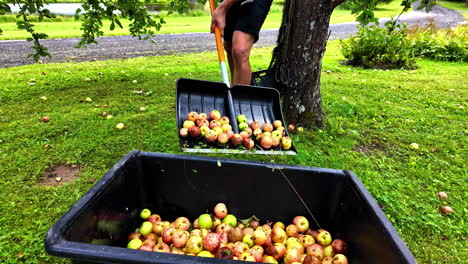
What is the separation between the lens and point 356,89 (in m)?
5.65

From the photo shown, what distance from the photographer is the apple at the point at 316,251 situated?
1.87m

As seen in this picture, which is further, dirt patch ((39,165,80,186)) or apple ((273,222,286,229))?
dirt patch ((39,165,80,186))

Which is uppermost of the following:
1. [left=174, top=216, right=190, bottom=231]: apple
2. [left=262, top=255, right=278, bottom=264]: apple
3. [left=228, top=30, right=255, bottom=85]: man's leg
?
[left=228, top=30, right=255, bottom=85]: man's leg

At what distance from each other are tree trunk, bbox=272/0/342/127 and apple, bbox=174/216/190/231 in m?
2.15

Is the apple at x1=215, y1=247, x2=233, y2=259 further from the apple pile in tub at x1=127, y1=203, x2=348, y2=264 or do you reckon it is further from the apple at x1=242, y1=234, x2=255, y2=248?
the apple at x1=242, y1=234, x2=255, y2=248

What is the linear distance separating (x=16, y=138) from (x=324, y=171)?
349 cm

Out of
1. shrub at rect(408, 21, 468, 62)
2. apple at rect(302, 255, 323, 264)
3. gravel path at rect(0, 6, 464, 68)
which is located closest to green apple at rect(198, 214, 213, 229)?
apple at rect(302, 255, 323, 264)

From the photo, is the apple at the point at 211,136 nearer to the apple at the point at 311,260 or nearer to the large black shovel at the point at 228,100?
the large black shovel at the point at 228,100

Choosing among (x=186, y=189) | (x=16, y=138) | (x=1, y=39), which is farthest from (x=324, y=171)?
(x=1, y=39)

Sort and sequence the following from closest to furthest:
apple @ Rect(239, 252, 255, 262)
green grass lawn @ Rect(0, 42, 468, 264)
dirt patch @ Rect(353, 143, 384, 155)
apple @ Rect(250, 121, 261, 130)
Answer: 1. apple @ Rect(239, 252, 255, 262)
2. green grass lawn @ Rect(0, 42, 468, 264)
3. apple @ Rect(250, 121, 261, 130)
4. dirt patch @ Rect(353, 143, 384, 155)

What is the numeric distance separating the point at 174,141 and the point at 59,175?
1211 mm

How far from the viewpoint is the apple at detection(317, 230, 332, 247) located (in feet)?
6.53

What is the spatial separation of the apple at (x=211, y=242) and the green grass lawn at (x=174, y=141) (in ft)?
2.75

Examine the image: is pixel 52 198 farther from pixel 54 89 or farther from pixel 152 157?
pixel 54 89
